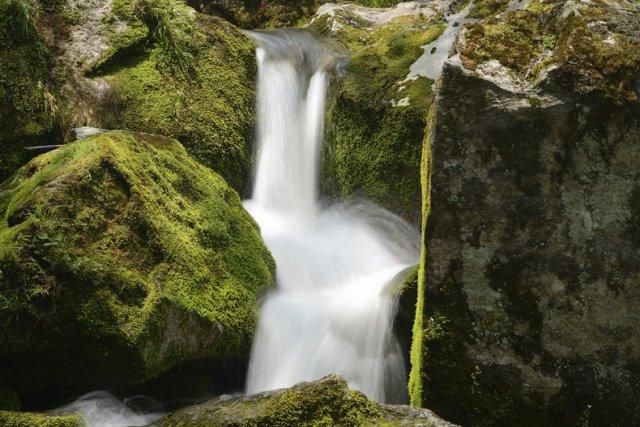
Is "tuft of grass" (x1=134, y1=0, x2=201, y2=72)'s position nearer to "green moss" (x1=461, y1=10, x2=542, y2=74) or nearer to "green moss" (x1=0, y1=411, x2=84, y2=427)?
"green moss" (x1=461, y1=10, x2=542, y2=74)

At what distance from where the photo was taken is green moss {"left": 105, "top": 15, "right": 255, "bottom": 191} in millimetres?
7688

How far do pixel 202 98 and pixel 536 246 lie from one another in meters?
5.35

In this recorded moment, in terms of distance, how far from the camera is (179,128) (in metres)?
7.73

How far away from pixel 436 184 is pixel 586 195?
1.01m

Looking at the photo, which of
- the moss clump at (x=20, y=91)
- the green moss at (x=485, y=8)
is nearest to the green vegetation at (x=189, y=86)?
the moss clump at (x=20, y=91)

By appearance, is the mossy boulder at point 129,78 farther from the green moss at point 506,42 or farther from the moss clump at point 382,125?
the green moss at point 506,42

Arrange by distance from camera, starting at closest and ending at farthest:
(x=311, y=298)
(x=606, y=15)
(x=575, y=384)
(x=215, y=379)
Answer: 1. (x=575, y=384)
2. (x=606, y=15)
3. (x=215, y=379)
4. (x=311, y=298)

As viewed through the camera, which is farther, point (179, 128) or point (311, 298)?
point (179, 128)

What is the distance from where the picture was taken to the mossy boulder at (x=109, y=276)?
162 inches

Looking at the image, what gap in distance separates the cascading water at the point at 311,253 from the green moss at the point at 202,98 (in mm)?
333

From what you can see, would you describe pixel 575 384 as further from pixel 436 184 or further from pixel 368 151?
pixel 368 151

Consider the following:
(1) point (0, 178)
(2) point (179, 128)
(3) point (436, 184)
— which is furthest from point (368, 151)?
(1) point (0, 178)

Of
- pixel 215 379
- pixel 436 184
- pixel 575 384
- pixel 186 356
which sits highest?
pixel 436 184

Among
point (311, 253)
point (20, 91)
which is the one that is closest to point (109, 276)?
point (311, 253)
